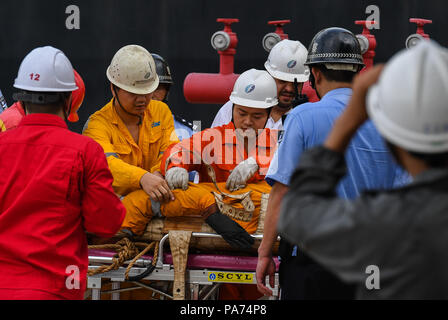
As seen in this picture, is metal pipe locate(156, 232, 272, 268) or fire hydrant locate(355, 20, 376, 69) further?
fire hydrant locate(355, 20, 376, 69)

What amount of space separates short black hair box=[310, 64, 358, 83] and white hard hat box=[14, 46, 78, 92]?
98 centimetres

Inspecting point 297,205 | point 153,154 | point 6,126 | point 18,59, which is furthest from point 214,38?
point 297,205

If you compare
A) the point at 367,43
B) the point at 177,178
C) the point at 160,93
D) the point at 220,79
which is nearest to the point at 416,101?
the point at 177,178

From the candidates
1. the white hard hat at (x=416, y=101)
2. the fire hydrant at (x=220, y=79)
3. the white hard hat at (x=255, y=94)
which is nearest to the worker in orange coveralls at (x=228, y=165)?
the white hard hat at (x=255, y=94)

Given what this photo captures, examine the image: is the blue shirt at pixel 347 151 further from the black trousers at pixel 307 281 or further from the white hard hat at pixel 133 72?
the white hard hat at pixel 133 72

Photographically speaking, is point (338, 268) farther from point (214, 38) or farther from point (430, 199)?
point (214, 38)

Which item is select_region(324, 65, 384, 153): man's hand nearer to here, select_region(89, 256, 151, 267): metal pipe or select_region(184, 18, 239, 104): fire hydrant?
select_region(89, 256, 151, 267): metal pipe

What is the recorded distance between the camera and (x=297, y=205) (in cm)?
143

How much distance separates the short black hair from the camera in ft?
9.00

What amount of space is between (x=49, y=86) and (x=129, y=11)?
5.29 m

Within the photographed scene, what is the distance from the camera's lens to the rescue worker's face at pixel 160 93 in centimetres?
522

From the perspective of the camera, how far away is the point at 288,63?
4949 millimetres

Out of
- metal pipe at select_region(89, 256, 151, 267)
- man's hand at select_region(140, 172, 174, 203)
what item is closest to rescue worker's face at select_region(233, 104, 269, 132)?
man's hand at select_region(140, 172, 174, 203)

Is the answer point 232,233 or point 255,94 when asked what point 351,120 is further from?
point 255,94
